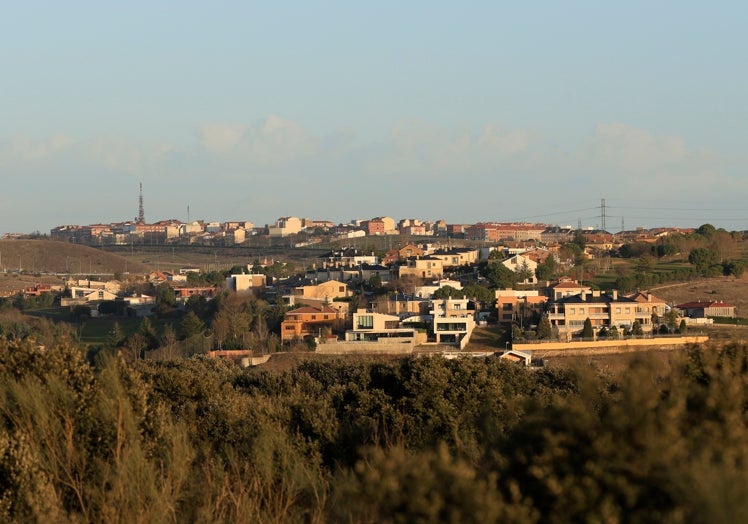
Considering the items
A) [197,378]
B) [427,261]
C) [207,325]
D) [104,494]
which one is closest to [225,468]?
[104,494]

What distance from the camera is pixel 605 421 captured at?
6.36 metres

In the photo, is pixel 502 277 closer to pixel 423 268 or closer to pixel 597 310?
pixel 423 268

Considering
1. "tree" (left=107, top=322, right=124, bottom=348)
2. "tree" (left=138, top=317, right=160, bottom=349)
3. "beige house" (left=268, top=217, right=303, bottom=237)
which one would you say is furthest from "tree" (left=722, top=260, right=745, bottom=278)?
"beige house" (left=268, top=217, right=303, bottom=237)

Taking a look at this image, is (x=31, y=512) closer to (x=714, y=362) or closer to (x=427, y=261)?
(x=714, y=362)

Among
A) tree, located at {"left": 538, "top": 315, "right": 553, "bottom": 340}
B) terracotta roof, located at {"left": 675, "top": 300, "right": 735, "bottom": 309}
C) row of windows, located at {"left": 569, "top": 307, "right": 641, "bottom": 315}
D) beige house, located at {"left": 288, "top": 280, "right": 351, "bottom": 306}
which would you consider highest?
beige house, located at {"left": 288, "top": 280, "right": 351, "bottom": 306}

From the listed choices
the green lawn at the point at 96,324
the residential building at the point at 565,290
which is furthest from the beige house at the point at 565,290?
the green lawn at the point at 96,324

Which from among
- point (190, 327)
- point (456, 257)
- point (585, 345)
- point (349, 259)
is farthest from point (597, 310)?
point (349, 259)

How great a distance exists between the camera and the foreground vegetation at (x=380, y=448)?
607cm

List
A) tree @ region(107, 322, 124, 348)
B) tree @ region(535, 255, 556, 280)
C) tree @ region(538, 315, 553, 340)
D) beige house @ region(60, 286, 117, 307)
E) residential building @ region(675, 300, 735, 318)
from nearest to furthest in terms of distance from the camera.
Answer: tree @ region(538, 315, 553, 340) < tree @ region(107, 322, 124, 348) < residential building @ region(675, 300, 735, 318) < tree @ region(535, 255, 556, 280) < beige house @ region(60, 286, 117, 307)

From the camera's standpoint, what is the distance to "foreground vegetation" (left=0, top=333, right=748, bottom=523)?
19.9 feet

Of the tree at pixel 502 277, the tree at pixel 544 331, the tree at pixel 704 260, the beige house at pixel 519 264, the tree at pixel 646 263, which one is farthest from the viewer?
the beige house at pixel 519 264

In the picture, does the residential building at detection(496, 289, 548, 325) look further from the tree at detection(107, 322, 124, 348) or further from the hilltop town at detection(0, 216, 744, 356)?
the tree at detection(107, 322, 124, 348)

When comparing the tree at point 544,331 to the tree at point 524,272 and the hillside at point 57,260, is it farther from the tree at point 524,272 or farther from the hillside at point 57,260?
the hillside at point 57,260

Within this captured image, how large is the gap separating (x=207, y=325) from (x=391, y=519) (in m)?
43.8
